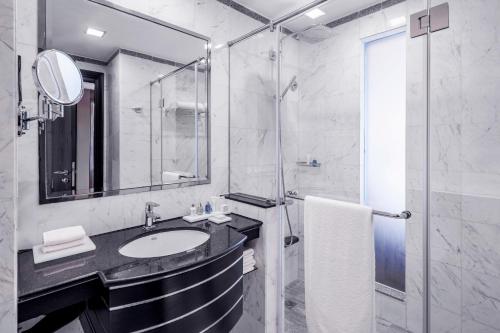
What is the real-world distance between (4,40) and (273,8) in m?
1.98

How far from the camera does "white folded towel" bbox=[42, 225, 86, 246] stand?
1112 millimetres

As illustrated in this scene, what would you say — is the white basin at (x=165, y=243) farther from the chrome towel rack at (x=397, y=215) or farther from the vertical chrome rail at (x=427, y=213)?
the vertical chrome rail at (x=427, y=213)

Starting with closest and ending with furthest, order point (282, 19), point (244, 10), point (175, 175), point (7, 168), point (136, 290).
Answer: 1. point (7, 168)
2. point (136, 290)
3. point (282, 19)
4. point (175, 175)
5. point (244, 10)

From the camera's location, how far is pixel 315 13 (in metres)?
1.47

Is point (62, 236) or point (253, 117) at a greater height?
point (253, 117)

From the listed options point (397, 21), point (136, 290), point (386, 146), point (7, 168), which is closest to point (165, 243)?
point (136, 290)

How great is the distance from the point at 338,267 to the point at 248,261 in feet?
1.80

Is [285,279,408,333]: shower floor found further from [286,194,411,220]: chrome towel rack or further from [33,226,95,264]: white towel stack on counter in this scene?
[33,226,95,264]: white towel stack on counter

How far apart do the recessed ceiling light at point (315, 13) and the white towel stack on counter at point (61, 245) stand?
1657 millimetres

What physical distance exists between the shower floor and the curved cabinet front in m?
0.57

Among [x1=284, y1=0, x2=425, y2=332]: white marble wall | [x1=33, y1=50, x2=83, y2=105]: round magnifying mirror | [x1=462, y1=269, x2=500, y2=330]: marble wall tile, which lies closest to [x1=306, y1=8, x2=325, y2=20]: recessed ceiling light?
[x1=284, y1=0, x2=425, y2=332]: white marble wall

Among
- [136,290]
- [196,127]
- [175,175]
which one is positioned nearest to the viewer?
[136,290]

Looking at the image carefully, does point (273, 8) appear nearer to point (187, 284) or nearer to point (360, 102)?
point (360, 102)

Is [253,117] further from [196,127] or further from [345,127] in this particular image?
[345,127]
